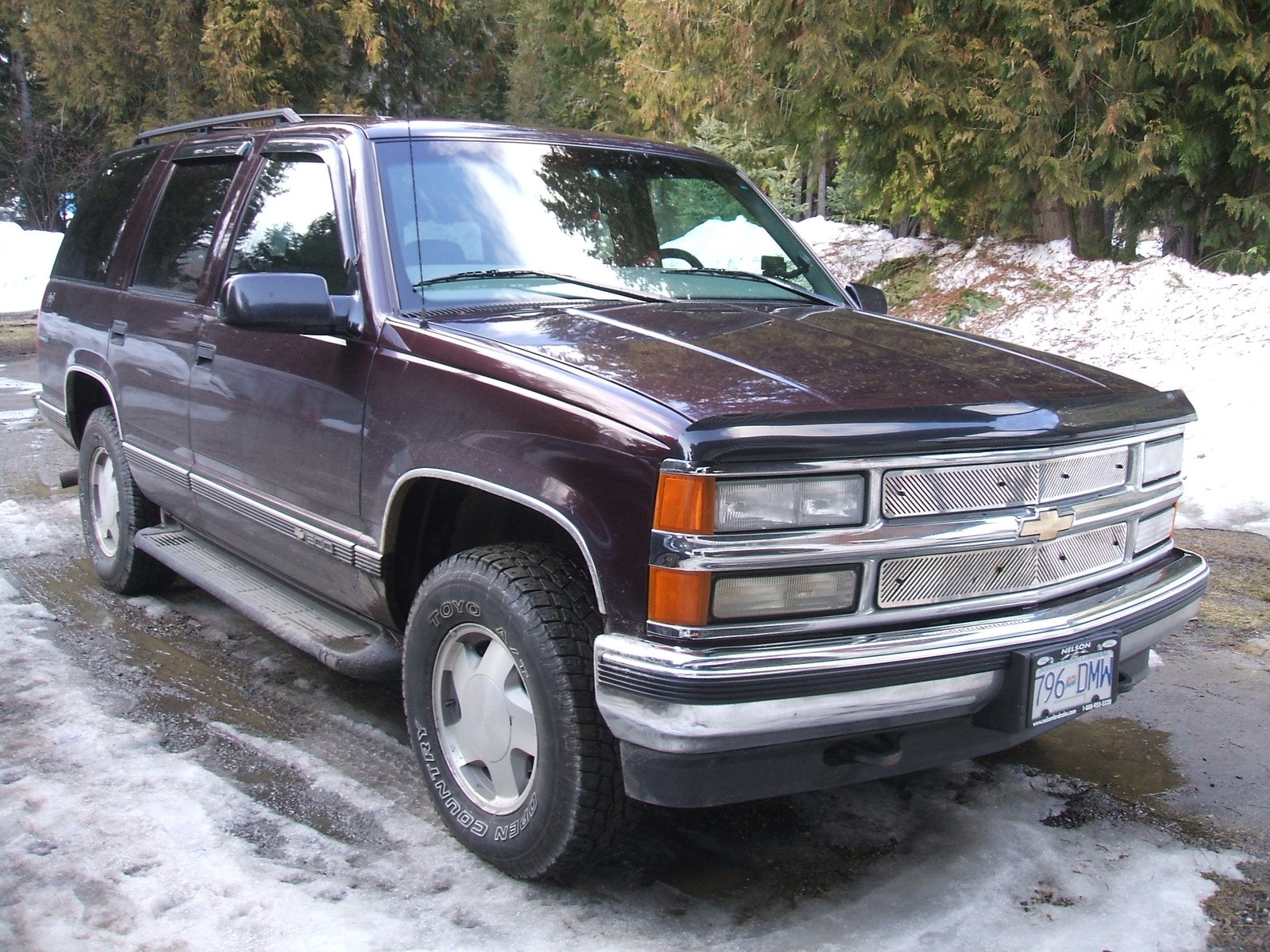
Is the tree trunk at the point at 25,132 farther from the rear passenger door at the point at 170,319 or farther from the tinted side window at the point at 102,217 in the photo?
the rear passenger door at the point at 170,319

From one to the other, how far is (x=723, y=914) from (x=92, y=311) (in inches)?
154

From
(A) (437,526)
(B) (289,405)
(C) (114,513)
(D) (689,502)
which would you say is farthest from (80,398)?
(D) (689,502)

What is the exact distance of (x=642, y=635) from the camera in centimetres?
257

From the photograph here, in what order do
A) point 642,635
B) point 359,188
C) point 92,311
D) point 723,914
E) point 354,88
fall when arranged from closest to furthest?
→ point 642,635
point 723,914
point 359,188
point 92,311
point 354,88

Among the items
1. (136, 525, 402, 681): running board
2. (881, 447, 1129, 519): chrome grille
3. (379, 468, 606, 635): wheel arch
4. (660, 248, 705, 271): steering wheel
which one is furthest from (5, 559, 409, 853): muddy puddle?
(660, 248, 705, 271): steering wheel

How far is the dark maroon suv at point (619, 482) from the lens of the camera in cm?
255

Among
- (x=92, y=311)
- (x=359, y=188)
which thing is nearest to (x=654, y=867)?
(x=359, y=188)

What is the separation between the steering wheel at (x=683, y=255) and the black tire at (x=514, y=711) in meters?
1.38

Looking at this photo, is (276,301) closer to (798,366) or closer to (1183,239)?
(798,366)

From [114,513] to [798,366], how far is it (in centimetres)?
364

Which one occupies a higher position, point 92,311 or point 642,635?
point 92,311

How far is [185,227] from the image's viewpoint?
185 inches

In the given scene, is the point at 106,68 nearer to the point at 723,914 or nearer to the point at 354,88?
the point at 354,88

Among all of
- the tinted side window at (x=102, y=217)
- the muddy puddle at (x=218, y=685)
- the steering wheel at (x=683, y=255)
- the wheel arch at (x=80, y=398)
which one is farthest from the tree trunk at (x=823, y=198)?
the steering wheel at (x=683, y=255)
